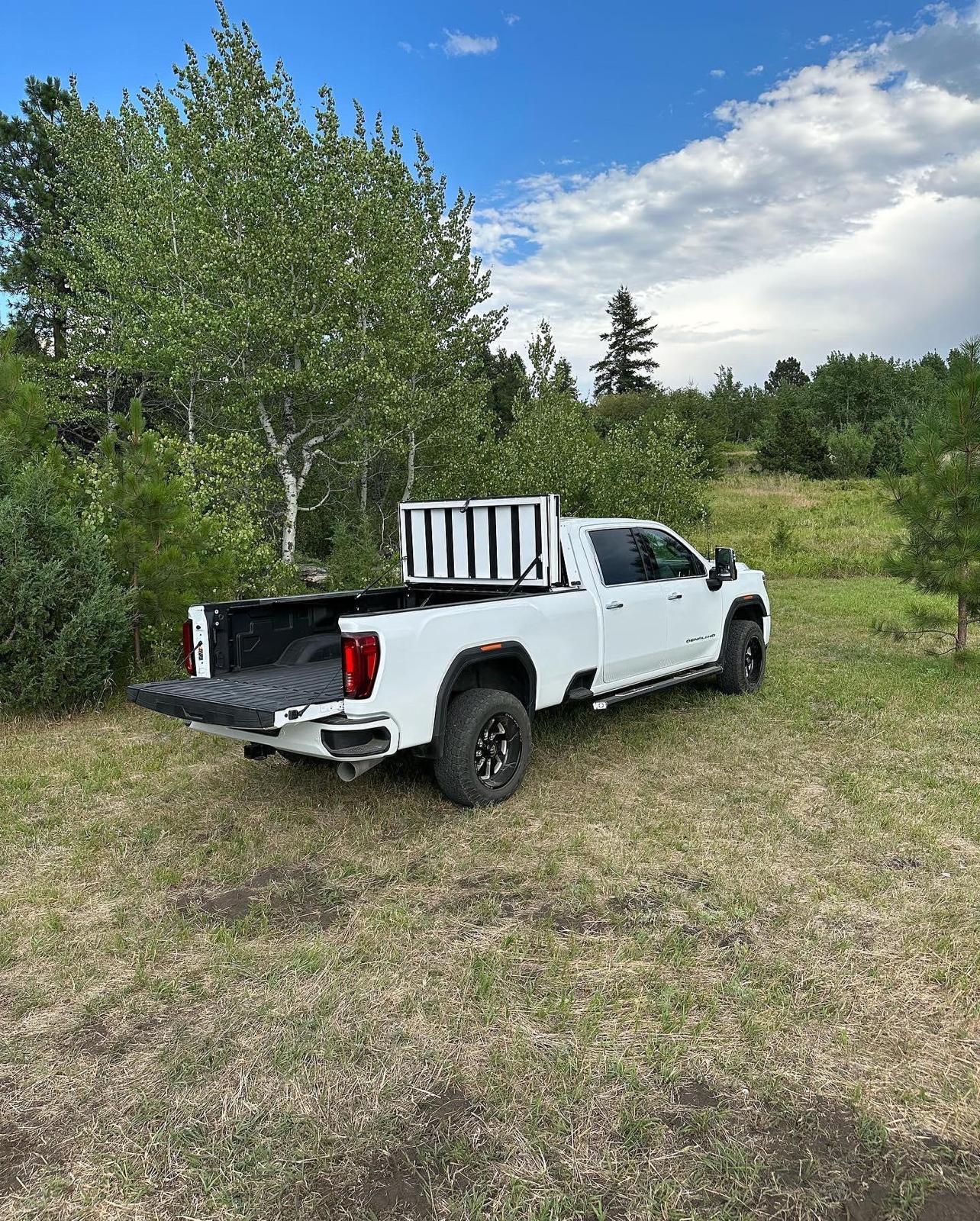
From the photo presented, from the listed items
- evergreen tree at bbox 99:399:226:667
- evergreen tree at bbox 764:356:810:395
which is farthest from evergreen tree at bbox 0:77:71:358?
evergreen tree at bbox 764:356:810:395

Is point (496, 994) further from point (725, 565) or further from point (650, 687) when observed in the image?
point (725, 565)

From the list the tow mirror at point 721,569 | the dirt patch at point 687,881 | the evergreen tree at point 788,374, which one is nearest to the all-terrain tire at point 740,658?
the tow mirror at point 721,569

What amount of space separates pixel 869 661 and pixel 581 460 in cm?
559

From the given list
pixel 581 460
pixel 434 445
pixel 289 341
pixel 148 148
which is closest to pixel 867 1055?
pixel 581 460

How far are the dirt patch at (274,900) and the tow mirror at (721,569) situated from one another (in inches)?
170

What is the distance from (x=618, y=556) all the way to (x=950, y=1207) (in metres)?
4.58

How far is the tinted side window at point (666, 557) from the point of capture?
657cm

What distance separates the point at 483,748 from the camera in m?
4.94

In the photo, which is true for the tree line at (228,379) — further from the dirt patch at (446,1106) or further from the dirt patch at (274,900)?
the dirt patch at (446,1106)

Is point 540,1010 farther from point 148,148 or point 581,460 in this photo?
point 148,148

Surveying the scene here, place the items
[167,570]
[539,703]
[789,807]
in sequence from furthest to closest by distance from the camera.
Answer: [167,570]
[539,703]
[789,807]

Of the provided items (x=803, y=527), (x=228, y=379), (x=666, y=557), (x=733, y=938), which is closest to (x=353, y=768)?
(x=733, y=938)

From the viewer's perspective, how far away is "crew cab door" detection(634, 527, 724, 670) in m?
6.51

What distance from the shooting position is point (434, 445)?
16219 mm
